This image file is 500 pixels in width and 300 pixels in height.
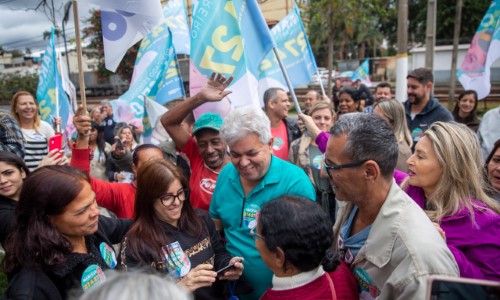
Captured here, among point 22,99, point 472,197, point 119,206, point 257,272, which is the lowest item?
point 257,272

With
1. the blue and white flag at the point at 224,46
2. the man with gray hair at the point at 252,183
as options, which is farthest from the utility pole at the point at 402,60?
the man with gray hair at the point at 252,183

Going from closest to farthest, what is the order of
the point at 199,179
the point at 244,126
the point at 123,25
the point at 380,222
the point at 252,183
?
the point at 380,222, the point at 244,126, the point at 252,183, the point at 199,179, the point at 123,25

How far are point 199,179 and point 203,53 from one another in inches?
52.5

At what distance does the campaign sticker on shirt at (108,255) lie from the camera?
2043mm

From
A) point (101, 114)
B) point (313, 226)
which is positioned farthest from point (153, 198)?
point (101, 114)

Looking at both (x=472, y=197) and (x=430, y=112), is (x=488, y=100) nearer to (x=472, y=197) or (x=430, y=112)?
(x=430, y=112)

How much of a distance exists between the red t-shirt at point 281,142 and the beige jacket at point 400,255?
8.34ft

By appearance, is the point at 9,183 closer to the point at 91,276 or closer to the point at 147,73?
the point at 91,276

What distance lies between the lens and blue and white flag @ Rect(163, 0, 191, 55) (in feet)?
20.7

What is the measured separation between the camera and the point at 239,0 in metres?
3.72

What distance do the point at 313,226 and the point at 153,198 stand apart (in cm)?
94

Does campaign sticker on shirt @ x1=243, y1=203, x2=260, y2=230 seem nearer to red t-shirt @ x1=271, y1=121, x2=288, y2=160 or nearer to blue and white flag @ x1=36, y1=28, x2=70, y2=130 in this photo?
red t-shirt @ x1=271, y1=121, x2=288, y2=160

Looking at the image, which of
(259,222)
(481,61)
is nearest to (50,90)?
(259,222)

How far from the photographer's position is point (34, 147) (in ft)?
16.2
